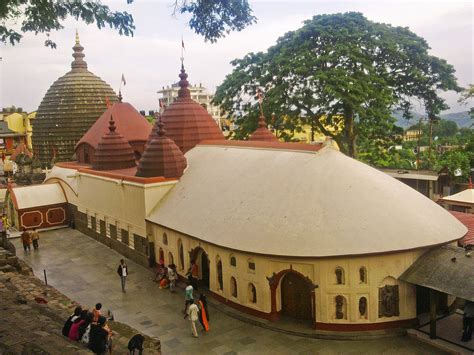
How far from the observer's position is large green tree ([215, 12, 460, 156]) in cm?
3120

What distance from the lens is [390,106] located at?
109ft

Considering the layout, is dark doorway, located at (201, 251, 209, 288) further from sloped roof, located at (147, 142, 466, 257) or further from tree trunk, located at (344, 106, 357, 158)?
tree trunk, located at (344, 106, 357, 158)

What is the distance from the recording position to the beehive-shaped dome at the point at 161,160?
78.5 ft

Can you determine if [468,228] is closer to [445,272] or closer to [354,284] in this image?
[445,272]

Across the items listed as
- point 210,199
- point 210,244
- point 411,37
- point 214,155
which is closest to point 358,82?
point 411,37

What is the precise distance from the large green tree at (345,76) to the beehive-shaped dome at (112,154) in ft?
30.3

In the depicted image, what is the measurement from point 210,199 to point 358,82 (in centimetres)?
1469

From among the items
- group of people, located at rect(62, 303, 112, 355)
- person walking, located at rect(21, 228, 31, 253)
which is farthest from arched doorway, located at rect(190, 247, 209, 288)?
person walking, located at rect(21, 228, 31, 253)

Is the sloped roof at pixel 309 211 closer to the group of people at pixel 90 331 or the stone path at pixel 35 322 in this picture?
the stone path at pixel 35 322

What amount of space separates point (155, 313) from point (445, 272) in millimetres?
9739

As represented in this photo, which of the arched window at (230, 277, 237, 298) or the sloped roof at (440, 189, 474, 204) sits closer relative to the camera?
the arched window at (230, 277, 237, 298)

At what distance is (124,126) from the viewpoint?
35.8 metres

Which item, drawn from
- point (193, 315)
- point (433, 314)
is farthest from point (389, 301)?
point (193, 315)

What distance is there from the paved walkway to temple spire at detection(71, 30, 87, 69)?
23.2m
